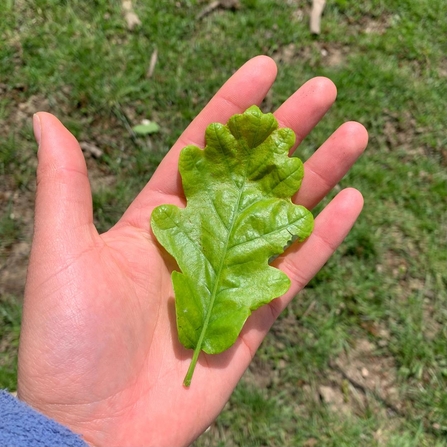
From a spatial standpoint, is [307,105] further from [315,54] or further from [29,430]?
[29,430]

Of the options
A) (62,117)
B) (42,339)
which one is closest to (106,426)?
(42,339)

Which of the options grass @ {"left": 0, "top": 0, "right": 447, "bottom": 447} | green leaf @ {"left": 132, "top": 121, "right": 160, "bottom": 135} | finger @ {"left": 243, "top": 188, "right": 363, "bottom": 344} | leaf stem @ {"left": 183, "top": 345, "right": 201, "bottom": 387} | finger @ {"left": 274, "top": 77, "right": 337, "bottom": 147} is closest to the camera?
leaf stem @ {"left": 183, "top": 345, "right": 201, "bottom": 387}

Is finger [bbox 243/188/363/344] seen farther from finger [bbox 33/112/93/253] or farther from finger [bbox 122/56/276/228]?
finger [bbox 33/112/93/253]

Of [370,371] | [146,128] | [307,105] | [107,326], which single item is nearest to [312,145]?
[307,105]

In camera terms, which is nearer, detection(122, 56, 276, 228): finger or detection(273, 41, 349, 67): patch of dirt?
detection(122, 56, 276, 228): finger

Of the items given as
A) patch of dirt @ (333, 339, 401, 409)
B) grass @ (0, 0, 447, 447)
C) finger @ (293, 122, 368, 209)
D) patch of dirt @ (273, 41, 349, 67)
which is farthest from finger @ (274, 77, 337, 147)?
patch of dirt @ (333, 339, 401, 409)
